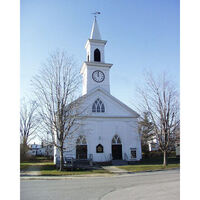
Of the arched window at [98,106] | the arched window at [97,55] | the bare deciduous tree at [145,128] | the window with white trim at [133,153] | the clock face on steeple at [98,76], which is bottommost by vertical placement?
the window with white trim at [133,153]

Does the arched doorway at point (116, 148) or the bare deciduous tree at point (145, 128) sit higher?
the bare deciduous tree at point (145, 128)

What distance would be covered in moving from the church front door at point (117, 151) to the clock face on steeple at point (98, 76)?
303 inches

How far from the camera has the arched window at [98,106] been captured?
19734 millimetres

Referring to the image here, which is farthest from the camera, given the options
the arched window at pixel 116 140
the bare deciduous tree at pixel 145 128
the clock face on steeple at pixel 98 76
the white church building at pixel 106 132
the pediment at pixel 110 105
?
the clock face on steeple at pixel 98 76

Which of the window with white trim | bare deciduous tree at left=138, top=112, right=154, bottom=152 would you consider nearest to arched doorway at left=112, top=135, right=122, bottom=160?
the window with white trim

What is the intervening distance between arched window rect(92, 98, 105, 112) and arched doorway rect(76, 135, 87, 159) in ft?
10.2

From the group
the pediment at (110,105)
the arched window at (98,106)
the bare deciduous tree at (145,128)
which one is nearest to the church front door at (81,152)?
the pediment at (110,105)

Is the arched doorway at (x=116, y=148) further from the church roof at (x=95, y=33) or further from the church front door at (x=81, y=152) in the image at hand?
the church roof at (x=95, y=33)

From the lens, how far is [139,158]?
1981 centimetres

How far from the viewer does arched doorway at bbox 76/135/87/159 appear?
720 inches
